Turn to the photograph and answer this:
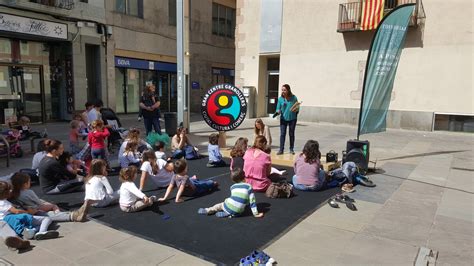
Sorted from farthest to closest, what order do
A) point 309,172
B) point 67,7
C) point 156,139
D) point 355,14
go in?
point 67,7, point 355,14, point 156,139, point 309,172

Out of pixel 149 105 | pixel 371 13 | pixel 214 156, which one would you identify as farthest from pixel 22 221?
pixel 371 13

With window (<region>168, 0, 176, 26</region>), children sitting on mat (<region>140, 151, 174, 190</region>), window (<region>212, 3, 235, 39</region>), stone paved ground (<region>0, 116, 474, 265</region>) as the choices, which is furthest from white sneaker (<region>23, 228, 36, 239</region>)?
window (<region>212, 3, 235, 39</region>)

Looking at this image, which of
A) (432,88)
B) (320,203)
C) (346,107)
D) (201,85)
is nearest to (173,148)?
(320,203)

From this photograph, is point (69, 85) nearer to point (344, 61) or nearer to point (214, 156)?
point (214, 156)

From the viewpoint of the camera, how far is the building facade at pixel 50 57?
44.8ft

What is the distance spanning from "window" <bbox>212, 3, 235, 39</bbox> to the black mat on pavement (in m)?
20.6

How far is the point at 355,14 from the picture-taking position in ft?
48.0

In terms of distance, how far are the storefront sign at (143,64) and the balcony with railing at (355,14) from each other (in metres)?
10.4

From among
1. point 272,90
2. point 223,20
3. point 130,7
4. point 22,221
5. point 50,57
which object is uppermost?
point 223,20

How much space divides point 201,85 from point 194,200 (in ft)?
60.4

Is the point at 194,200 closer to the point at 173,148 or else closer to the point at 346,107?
the point at 173,148

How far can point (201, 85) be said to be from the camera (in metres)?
23.2

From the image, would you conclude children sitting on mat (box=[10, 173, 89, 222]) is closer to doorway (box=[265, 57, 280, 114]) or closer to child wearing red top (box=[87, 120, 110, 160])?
child wearing red top (box=[87, 120, 110, 160])

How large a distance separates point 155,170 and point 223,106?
3.77 meters
